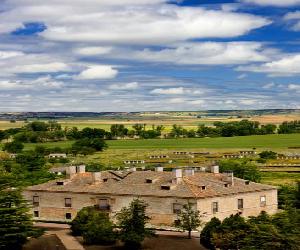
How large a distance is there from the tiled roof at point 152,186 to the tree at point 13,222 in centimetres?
1485

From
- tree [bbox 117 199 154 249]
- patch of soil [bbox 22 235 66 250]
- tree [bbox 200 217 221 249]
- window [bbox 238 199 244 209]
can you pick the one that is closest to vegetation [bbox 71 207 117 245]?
tree [bbox 117 199 154 249]

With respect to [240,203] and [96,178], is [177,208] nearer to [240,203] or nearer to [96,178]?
[240,203]

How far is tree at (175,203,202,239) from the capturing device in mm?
61519

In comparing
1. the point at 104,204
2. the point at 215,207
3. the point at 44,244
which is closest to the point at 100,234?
the point at 44,244

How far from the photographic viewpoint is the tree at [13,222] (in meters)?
53.4

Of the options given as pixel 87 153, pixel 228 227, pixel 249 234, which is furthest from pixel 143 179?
pixel 87 153

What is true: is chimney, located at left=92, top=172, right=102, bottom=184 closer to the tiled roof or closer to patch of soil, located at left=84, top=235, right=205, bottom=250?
the tiled roof

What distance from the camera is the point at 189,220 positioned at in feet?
204

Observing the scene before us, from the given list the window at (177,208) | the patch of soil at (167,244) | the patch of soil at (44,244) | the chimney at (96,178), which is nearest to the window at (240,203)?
the window at (177,208)

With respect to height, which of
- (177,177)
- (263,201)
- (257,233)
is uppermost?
(177,177)

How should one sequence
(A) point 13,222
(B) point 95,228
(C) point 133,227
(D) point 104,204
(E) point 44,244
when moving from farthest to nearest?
(D) point 104,204 < (B) point 95,228 < (E) point 44,244 < (C) point 133,227 < (A) point 13,222

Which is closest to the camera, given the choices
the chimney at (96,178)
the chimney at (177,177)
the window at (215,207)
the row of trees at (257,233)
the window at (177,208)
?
the row of trees at (257,233)

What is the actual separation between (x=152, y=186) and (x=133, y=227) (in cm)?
1187

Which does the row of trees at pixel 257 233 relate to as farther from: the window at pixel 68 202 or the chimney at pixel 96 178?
the window at pixel 68 202
